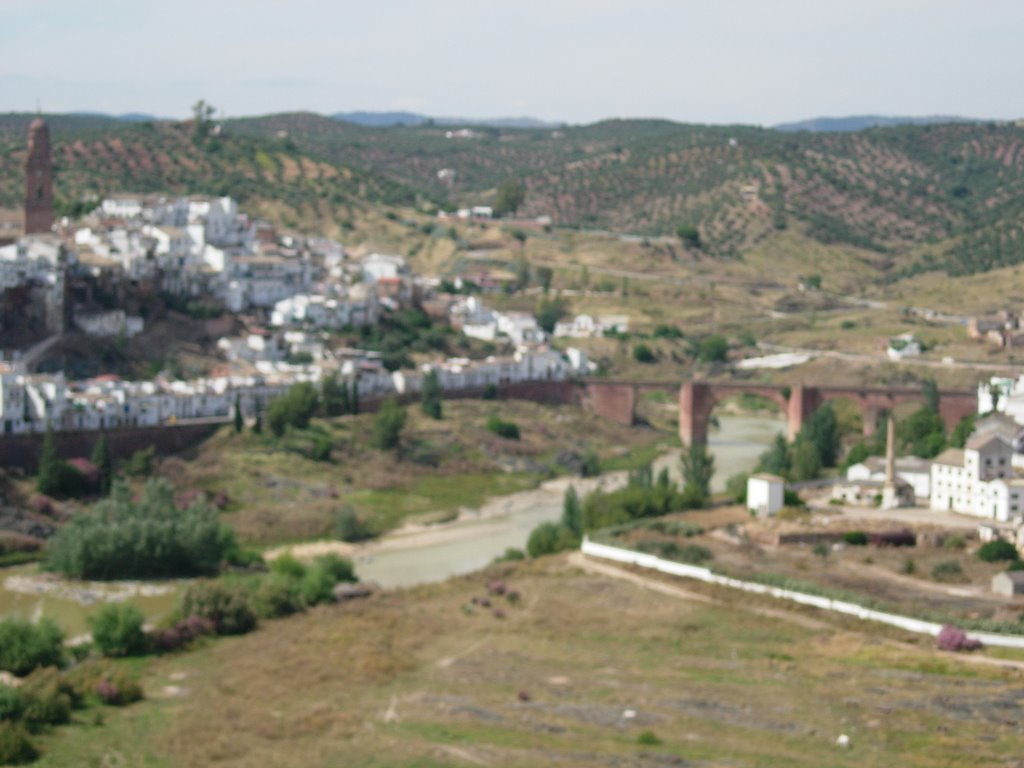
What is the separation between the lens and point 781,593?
34.5 metres

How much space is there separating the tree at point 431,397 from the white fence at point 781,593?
651 inches

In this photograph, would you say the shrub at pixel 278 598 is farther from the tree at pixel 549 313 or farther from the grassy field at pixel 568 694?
the tree at pixel 549 313

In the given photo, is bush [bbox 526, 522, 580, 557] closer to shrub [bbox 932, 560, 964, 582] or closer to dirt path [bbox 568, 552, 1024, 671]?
dirt path [bbox 568, 552, 1024, 671]

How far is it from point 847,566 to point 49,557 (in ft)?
60.1

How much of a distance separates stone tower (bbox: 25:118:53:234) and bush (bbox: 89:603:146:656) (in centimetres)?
3287

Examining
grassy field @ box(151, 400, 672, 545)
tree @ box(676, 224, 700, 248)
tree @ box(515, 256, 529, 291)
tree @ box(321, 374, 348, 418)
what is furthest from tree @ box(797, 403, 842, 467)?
tree @ box(676, 224, 700, 248)

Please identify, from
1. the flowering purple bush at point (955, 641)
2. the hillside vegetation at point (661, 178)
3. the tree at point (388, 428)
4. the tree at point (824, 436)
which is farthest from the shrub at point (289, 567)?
the hillside vegetation at point (661, 178)

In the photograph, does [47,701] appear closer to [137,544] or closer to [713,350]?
[137,544]

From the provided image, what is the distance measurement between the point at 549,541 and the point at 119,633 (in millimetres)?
11273

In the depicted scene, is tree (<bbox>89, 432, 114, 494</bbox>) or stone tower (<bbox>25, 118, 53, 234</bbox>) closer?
tree (<bbox>89, 432, 114, 494</bbox>)

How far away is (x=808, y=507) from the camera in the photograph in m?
42.4

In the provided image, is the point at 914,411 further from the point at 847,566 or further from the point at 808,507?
the point at 847,566

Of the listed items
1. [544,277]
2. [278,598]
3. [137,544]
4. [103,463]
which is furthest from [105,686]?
[544,277]

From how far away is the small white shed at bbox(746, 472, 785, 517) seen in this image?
42062 millimetres
